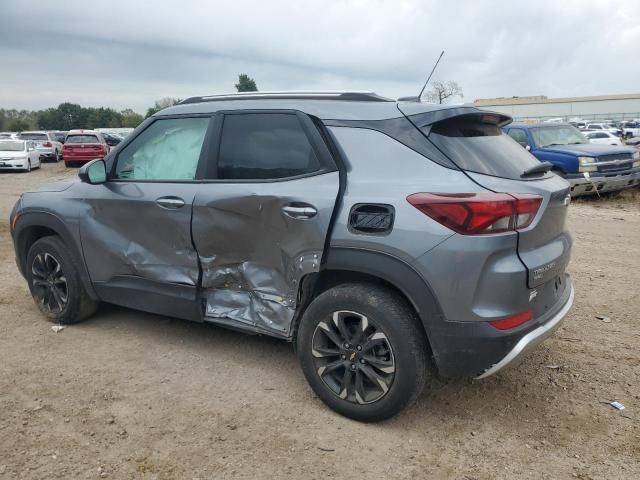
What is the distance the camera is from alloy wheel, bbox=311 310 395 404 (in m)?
2.98

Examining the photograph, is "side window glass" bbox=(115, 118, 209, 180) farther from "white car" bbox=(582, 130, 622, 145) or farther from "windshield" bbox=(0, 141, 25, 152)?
"white car" bbox=(582, 130, 622, 145)

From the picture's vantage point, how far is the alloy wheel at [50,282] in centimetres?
452

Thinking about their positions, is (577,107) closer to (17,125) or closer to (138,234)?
(17,125)

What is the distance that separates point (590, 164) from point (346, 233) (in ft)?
31.0

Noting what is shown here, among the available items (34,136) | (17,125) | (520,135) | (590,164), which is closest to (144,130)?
(590,164)

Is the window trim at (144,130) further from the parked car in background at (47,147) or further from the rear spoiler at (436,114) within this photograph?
the parked car in background at (47,147)

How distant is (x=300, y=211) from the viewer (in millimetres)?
3174

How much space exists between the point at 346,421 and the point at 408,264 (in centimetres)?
103

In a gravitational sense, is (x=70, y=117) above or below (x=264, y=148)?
below

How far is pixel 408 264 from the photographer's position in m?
2.83

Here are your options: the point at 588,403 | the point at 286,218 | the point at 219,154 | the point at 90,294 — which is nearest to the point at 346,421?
the point at 286,218

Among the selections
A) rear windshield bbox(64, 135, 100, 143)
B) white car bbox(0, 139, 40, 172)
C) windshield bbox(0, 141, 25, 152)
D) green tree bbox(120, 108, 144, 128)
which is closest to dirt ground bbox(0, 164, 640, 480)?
white car bbox(0, 139, 40, 172)

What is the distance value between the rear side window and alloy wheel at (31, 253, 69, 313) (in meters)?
1.88

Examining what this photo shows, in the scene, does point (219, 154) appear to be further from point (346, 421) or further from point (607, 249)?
point (607, 249)
